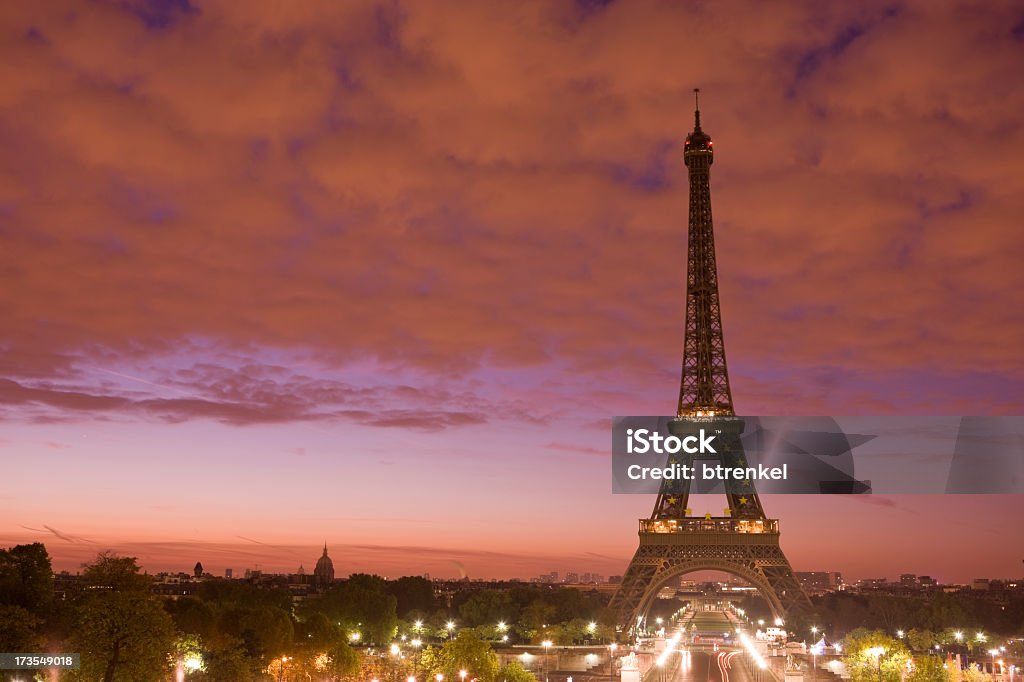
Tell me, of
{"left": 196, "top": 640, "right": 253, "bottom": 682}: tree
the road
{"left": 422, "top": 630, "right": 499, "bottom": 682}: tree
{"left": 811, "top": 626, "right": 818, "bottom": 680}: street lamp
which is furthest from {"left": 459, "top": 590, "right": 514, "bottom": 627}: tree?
{"left": 196, "top": 640, "right": 253, "bottom": 682}: tree

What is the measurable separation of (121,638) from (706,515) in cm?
7166

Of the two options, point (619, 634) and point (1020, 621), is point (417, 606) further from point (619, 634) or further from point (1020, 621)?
point (1020, 621)

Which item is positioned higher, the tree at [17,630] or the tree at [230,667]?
the tree at [17,630]

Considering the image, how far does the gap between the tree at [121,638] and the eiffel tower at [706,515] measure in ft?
204

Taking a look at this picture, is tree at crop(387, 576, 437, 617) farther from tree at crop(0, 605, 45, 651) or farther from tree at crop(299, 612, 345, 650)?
tree at crop(0, 605, 45, 651)

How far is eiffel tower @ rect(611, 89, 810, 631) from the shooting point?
99438 millimetres

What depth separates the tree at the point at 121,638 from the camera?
44312 millimetres

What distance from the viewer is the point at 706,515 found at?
103688mm

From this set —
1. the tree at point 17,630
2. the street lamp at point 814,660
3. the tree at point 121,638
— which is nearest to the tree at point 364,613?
the street lamp at point 814,660

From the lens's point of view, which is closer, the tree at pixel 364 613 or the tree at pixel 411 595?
the tree at pixel 364 613

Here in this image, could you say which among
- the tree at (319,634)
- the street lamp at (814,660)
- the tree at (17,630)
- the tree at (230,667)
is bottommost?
the street lamp at (814,660)

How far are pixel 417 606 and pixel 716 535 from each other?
46862 millimetres

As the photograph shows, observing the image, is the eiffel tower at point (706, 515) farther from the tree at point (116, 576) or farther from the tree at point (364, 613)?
the tree at point (116, 576)

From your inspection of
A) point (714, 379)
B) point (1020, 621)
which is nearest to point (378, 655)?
point (714, 379)
